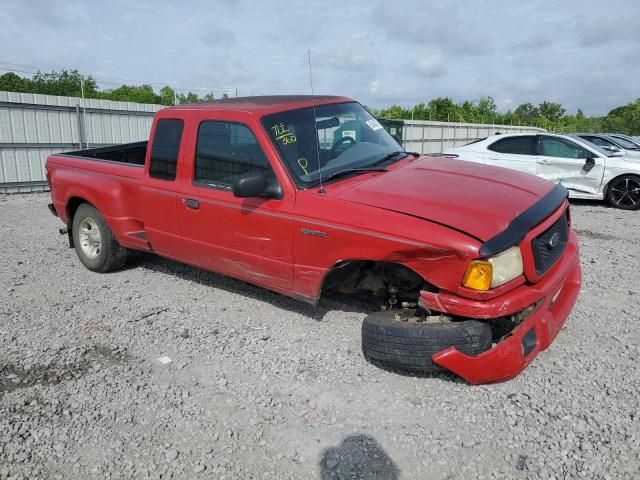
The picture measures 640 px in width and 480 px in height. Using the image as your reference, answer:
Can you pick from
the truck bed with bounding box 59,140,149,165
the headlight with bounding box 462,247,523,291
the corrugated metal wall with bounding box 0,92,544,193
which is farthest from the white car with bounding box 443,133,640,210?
the corrugated metal wall with bounding box 0,92,544,193

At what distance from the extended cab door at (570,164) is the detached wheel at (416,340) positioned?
27.0 ft

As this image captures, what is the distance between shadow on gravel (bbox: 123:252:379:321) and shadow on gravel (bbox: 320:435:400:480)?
1672 mm

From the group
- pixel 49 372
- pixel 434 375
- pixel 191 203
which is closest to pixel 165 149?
pixel 191 203

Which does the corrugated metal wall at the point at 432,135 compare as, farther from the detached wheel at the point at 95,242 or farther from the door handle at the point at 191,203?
the door handle at the point at 191,203

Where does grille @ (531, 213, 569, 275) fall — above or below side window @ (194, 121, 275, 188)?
below

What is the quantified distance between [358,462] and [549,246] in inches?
75.3

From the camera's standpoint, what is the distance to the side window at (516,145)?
10.6 metres

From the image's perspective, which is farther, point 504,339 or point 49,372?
point 49,372

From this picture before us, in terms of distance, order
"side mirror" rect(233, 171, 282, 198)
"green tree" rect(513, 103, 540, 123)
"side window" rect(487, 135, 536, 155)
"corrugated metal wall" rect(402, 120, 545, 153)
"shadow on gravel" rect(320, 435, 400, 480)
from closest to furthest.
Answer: "shadow on gravel" rect(320, 435, 400, 480) < "side mirror" rect(233, 171, 282, 198) < "side window" rect(487, 135, 536, 155) < "corrugated metal wall" rect(402, 120, 545, 153) < "green tree" rect(513, 103, 540, 123)

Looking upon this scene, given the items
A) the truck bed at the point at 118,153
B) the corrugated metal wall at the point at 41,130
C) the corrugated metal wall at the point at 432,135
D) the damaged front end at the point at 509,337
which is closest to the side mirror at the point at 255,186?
the damaged front end at the point at 509,337

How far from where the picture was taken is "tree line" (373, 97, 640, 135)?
41.0 m

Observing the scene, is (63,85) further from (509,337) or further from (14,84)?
(509,337)

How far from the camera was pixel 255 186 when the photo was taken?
3684mm

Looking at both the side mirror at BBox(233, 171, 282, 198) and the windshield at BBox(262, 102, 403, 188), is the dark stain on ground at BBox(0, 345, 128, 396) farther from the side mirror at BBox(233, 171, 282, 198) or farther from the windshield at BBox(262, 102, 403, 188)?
the windshield at BBox(262, 102, 403, 188)
